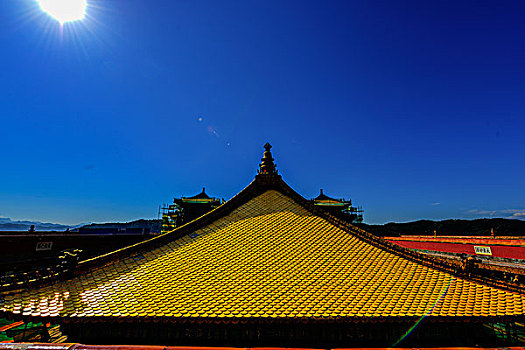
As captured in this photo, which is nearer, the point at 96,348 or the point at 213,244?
the point at 96,348

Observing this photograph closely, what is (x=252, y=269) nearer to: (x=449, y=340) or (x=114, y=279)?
(x=114, y=279)

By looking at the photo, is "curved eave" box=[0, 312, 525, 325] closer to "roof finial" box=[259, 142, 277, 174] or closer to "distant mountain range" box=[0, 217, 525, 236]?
"roof finial" box=[259, 142, 277, 174]

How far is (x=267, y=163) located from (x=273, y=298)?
20.9ft

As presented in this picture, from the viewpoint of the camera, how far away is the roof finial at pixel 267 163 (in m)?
10.4

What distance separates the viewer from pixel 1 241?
12945mm

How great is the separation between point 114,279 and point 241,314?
10.3 feet

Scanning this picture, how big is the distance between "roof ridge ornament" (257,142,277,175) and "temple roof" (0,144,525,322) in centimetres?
314

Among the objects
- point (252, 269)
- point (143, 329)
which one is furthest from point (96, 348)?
point (252, 269)

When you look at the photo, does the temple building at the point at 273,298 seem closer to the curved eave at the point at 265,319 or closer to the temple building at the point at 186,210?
the curved eave at the point at 265,319

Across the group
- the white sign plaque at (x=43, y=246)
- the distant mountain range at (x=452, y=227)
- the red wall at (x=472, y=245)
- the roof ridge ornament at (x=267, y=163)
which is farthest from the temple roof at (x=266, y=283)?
the distant mountain range at (x=452, y=227)

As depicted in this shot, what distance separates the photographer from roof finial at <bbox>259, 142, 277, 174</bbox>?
34.2 feet

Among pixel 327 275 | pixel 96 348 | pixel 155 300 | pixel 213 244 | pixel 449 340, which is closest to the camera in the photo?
pixel 96 348

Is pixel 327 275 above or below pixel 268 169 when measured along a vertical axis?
below

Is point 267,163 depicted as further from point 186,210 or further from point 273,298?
point 186,210
